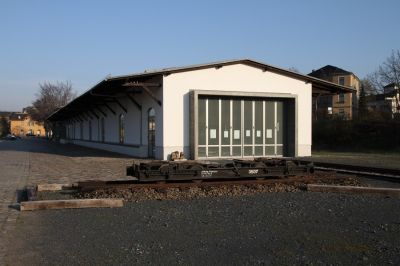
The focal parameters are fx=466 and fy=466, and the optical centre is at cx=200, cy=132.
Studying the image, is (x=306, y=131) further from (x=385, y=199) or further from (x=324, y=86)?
(x=385, y=199)

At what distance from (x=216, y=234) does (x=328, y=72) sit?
80.6 m

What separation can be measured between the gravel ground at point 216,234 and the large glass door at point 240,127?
13385mm

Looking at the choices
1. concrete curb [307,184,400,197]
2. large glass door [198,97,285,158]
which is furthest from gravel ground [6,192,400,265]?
large glass door [198,97,285,158]

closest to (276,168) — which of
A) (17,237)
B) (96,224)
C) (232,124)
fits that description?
(96,224)

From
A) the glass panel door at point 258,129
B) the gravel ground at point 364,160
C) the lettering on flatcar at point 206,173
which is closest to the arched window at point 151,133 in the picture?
the glass panel door at point 258,129

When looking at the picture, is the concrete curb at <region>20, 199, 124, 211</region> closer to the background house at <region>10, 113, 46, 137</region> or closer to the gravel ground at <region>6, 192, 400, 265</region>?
the gravel ground at <region>6, 192, 400, 265</region>

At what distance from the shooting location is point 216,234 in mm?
7180

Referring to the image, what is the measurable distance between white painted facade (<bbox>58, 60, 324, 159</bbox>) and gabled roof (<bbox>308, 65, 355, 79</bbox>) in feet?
191

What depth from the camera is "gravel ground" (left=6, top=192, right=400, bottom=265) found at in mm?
5906

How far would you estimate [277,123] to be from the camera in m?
26.0

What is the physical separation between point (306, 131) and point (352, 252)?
68.2 feet

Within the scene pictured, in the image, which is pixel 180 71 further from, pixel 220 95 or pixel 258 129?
pixel 258 129

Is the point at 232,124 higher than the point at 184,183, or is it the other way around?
the point at 232,124

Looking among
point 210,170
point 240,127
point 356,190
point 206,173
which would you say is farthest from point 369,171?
point 240,127
